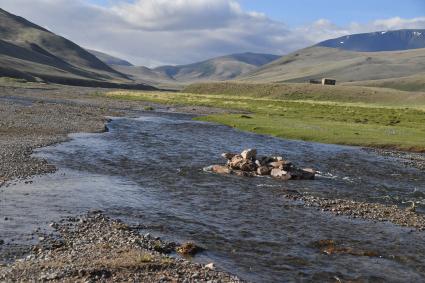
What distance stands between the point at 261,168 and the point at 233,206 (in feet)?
39.7

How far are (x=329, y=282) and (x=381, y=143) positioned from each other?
51.2 meters

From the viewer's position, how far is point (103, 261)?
18.7m

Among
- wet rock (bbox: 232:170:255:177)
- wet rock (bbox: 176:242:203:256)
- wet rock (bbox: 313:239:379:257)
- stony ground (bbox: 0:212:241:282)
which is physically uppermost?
stony ground (bbox: 0:212:241:282)

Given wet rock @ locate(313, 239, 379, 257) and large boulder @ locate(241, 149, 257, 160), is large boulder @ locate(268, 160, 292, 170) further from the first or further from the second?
wet rock @ locate(313, 239, 379, 257)

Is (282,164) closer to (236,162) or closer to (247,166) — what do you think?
(247,166)

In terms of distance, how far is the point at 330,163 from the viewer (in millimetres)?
50969

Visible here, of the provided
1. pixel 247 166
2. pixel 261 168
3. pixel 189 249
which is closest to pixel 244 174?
pixel 247 166

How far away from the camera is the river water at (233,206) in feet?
70.4

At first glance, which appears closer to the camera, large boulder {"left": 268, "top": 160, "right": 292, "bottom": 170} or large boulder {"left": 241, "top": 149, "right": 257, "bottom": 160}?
large boulder {"left": 268, "top": 160, "right": 292, "bottom": 170}

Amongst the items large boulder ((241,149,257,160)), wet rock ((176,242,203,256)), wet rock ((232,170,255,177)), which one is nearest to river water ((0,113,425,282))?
wet rock ((176,242,203,256))

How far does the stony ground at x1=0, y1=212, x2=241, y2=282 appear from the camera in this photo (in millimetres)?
Answer: 17125

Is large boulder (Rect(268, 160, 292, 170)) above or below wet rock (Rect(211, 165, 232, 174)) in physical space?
above

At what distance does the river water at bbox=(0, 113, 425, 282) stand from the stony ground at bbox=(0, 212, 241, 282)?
61.9 inches

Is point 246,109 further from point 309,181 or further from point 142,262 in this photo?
point 142,262
